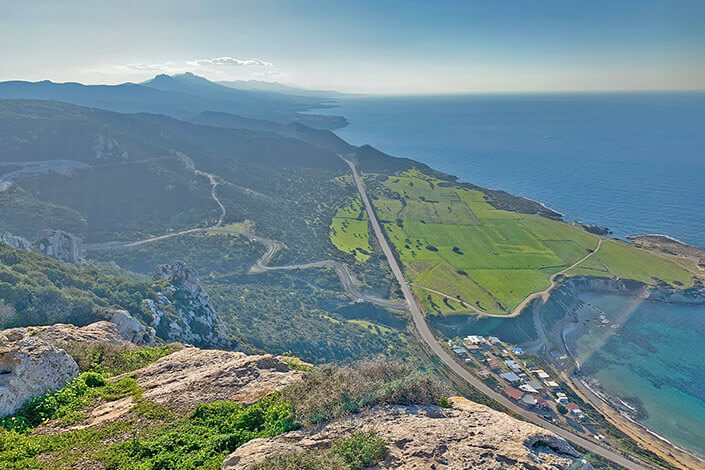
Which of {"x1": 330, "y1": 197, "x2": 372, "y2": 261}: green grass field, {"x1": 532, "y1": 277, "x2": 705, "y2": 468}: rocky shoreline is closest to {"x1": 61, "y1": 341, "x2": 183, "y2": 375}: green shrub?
{"x1": 532, "y1": 277, "x2": 705, "y2": 468}: rocky shoreline

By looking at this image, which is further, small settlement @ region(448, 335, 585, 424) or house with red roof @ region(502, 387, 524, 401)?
house with red roof @ region(502, 387, 524, 401)

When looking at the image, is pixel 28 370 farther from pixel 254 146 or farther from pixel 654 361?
pixel 254 146

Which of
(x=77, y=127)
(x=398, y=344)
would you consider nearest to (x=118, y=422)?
(x=398, y=344)

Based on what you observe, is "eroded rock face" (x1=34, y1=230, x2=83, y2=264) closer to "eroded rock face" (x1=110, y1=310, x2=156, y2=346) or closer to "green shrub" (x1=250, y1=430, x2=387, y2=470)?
"eroded rock face" (x1=110, y1=310, x2=156, y2=346)

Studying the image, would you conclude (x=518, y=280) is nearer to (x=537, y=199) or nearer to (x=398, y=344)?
(x=398, y=344)

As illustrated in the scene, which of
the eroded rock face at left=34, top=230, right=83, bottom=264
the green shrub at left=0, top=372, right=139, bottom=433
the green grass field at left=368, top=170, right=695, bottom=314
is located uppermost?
the green shrub at left=0, top=372, right=139, bottom=433

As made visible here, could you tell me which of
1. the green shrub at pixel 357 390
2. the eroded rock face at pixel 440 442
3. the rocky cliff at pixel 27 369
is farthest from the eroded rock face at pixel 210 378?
the eroded rock face at pixel 440 442

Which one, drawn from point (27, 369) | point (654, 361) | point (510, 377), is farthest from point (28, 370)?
point (654, 361)
